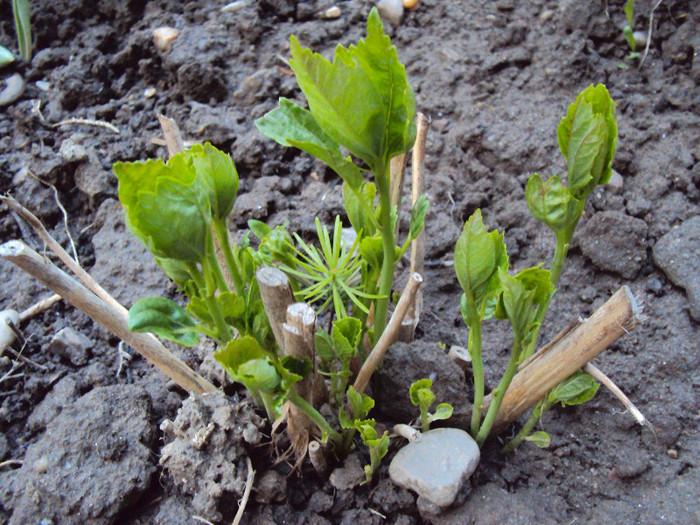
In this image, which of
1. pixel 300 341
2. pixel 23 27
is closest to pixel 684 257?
pixel 300 341

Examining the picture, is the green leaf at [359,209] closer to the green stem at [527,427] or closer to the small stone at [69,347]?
the green stem at [527,427]

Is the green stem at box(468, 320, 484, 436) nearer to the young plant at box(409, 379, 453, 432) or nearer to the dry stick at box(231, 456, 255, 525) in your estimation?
the young plant at box(409, 379, 453, 432)

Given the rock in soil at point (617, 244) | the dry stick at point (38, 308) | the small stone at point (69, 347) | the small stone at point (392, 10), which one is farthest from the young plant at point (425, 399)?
the small stone at point (392, 10)

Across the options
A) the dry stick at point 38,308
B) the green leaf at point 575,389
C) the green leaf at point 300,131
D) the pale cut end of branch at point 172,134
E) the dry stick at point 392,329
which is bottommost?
the dry stick at point 38,308

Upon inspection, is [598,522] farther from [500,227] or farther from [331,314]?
[500,227]

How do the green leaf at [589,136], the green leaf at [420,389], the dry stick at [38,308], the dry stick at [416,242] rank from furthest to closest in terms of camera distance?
the dry stick at [38,308]
the dry stick at [416,242]
the green leaf at [420,389]
the green leaf at [589,136]

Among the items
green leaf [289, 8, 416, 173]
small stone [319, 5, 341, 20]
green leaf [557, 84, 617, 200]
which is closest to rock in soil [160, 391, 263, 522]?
green leaf [289, 8, 416, 173]
